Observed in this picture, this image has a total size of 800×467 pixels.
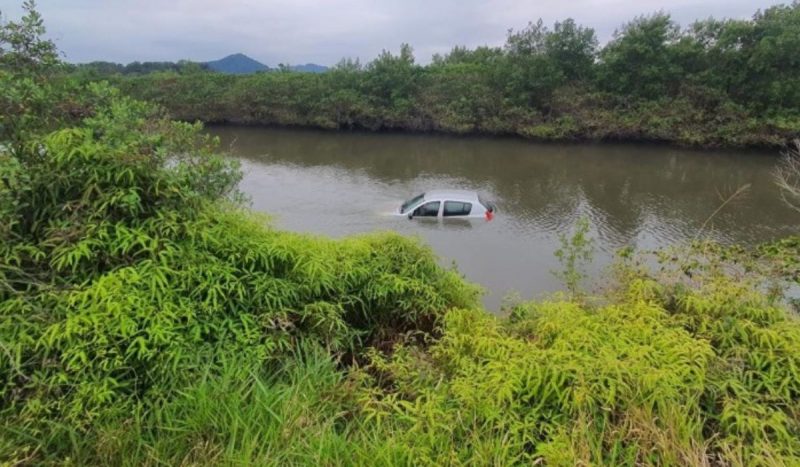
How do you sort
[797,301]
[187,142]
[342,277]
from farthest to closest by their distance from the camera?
[187,142] < [797,301] < [342,277]

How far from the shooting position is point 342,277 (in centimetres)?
318

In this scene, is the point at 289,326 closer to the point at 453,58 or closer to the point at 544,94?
the point at 544,94

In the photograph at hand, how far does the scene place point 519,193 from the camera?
42.3 ft

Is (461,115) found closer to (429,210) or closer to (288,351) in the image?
(429,210)

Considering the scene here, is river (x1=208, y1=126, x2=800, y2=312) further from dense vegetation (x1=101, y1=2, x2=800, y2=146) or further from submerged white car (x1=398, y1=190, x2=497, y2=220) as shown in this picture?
dense vegetation (x1=101, y1=2, x2=800, y2=146)

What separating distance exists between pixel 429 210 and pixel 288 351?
7531 mm

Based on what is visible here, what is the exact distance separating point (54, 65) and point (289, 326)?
309 centimetres

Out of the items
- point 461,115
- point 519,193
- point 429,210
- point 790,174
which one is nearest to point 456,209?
point 429,210

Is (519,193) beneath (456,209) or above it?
beneath

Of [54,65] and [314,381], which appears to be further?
[54,65]

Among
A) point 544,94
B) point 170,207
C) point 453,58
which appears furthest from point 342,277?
point 453,58

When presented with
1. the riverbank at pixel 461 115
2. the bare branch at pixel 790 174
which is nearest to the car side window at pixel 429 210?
the bare branch at pixel 790 174

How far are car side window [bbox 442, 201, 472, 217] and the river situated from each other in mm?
193

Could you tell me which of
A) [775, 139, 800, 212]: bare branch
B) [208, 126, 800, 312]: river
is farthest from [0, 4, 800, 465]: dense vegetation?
[775, 139, 800, 212]: bare branch
